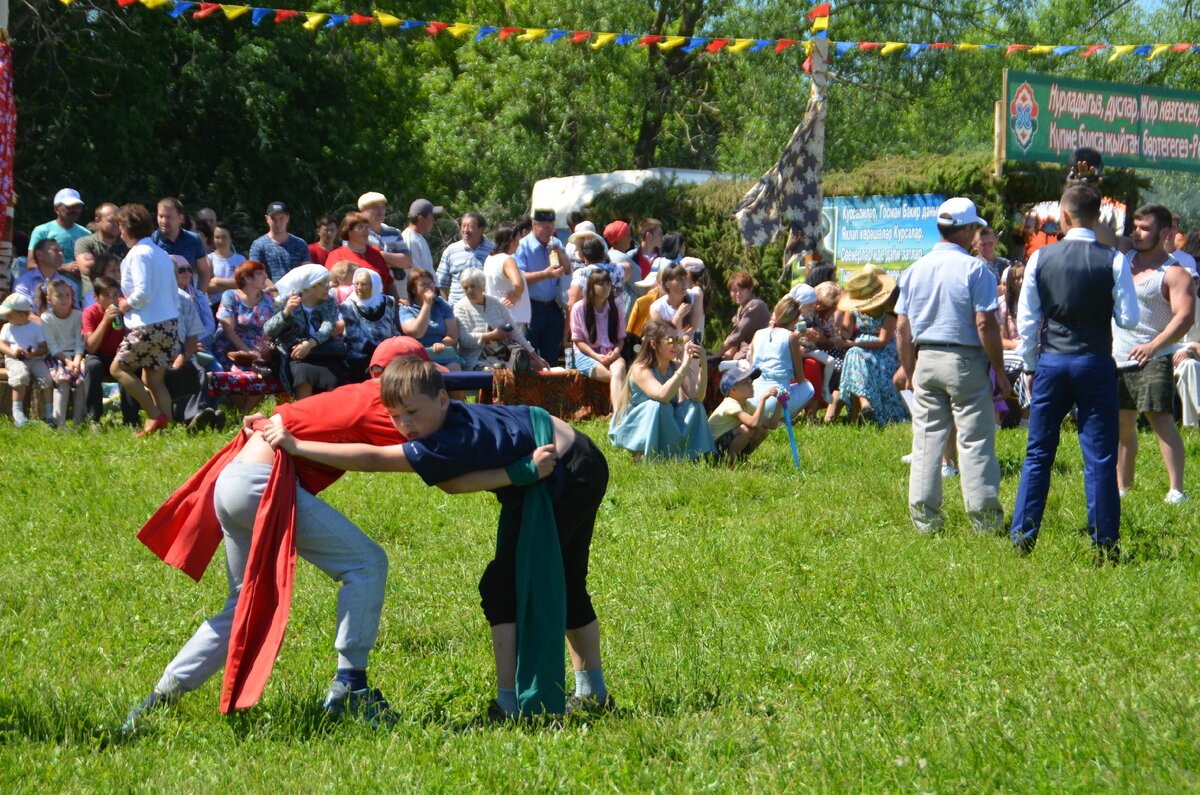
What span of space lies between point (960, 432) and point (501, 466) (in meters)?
4.17

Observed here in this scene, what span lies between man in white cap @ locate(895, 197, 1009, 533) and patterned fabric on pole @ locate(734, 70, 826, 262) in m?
12.4

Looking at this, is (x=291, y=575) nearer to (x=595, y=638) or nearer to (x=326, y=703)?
(x=326, y=703)

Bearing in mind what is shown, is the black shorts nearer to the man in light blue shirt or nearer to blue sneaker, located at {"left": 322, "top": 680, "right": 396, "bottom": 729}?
blue sneaker, located at {"left": 322, "top": 680, "right": 396, "bottom": 729}

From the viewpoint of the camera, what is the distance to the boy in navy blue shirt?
488cm

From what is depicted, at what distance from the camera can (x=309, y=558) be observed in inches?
209

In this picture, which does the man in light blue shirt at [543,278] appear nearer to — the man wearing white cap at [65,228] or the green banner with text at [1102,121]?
the man wearing white cap at [65,228]

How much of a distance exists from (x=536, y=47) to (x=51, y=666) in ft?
98.4

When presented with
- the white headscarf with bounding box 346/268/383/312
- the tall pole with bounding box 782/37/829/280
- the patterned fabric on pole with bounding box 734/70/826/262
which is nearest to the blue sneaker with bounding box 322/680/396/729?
the white headscarf with bounding box 346/268/383/312

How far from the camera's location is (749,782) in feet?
14.3

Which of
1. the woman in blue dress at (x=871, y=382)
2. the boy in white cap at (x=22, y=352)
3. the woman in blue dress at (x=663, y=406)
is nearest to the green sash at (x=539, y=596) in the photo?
the woman in blue dress at (x=663, y=406)

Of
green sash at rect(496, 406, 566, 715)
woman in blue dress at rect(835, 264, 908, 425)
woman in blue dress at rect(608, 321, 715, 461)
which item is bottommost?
woman in blue dress at rect(835, 264, 908, 425)

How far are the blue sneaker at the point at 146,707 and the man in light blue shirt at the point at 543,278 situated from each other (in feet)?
31.1

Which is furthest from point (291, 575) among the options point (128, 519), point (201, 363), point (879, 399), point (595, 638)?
point (879, 399)

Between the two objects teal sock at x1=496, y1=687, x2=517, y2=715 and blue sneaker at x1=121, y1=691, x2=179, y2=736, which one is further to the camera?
teal sock at x1=496, y1=687, x2=517, y2=715
